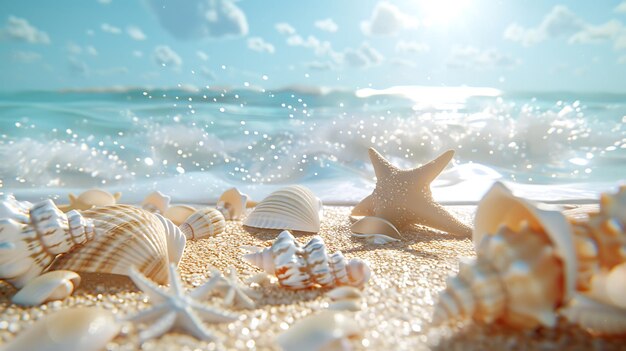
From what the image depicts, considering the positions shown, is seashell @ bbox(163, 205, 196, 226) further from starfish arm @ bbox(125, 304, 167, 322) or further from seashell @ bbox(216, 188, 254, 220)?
starfish arm @ bbox(125, 304, 167, 322)

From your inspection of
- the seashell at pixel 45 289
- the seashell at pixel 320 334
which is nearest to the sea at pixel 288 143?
the seashell at pixel 320 334

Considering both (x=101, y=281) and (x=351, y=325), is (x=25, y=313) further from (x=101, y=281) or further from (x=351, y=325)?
(x=351, y=325)

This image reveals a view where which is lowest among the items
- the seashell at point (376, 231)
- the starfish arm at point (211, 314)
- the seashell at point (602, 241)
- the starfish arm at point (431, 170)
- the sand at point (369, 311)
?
the sand at point (369, 311)

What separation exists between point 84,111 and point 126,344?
1144 cm

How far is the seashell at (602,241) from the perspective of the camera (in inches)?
51.9

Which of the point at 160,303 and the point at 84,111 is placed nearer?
the point at 160,303

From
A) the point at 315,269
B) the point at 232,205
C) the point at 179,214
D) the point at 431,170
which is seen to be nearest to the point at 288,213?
the point at 232,205

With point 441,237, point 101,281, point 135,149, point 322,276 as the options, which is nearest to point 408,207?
point 441,237

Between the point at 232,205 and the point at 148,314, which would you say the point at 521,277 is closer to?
the point at 148,314

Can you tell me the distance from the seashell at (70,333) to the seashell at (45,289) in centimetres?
34

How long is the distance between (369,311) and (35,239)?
1.42 metres

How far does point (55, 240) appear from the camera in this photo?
6.19 ft

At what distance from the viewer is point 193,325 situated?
1.41m

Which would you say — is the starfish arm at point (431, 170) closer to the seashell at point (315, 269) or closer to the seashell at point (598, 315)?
the seashell at point (315, 269)
